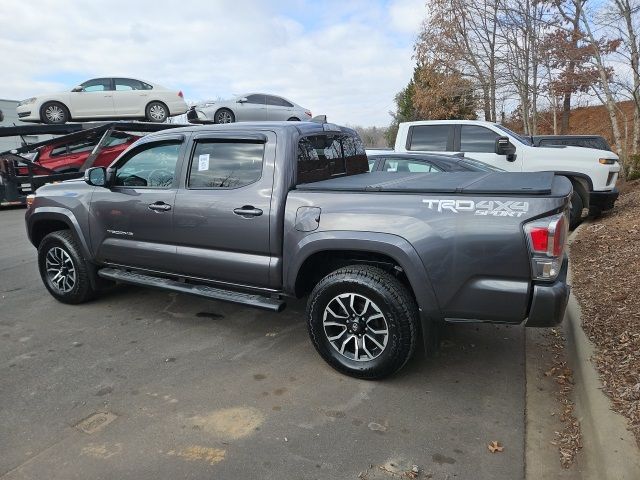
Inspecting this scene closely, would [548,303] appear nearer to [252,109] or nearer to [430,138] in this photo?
[430,138]

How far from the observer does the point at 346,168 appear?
4.57m

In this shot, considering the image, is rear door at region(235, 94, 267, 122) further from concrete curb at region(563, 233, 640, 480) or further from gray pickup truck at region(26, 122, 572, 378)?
concrete curb at region(563, 233, 640, 480)

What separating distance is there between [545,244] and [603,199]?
6881 mm

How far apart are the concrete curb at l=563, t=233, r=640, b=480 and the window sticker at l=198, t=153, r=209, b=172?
3332mm

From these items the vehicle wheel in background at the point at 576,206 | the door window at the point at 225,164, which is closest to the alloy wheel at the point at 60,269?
the door window at the point at 225,164

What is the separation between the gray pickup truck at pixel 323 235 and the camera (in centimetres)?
292

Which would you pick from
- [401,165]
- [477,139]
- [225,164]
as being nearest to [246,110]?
[477,139]

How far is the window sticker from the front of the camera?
412 centimetres

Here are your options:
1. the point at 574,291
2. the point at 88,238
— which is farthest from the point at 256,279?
the point at 574,291

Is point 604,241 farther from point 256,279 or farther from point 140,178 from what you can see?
point 140,178

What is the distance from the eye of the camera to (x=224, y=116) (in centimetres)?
1369

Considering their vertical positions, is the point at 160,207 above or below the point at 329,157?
below

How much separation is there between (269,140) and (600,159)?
23.4 feet

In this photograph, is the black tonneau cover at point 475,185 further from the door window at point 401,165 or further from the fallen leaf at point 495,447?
the door window at point 401,165
